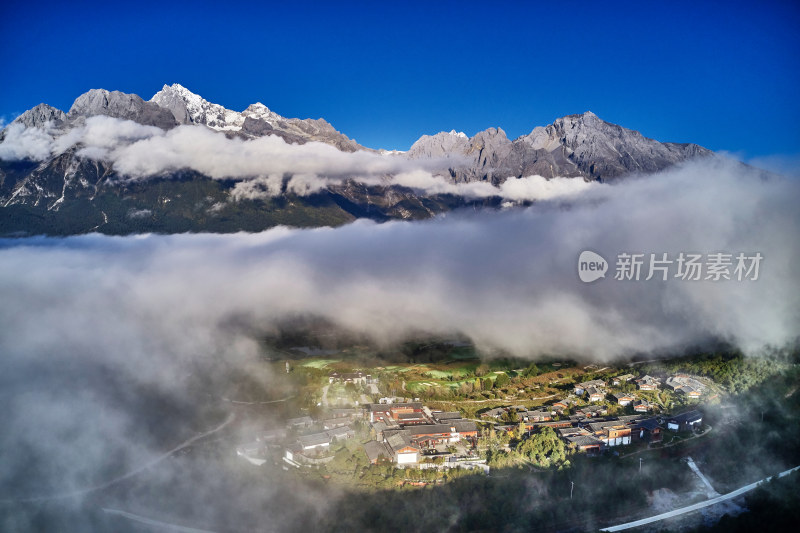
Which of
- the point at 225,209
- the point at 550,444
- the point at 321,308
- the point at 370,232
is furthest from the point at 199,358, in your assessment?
the point at 225,209

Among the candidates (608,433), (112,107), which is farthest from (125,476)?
(112,107)

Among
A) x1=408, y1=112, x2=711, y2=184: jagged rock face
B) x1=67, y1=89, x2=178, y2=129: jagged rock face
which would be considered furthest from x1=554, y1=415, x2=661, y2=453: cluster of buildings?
x1=67, y1=89, x2=178, y2=129: jagged rock face

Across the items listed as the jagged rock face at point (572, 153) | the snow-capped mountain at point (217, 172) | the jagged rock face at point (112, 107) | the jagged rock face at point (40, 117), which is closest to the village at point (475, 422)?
the snow-capped mountain at point (217, 172)

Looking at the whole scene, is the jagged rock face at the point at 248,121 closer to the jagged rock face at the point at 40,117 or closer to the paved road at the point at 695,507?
the jagged rock face at the point at 40,117

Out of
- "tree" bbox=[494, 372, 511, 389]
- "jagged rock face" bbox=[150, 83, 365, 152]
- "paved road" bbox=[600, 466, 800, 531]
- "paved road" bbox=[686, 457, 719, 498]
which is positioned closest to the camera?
"paved road" bbox=[600, 466, 800, 531]

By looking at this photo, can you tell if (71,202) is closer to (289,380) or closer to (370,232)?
(370,232)

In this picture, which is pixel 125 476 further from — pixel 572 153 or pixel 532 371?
pixel 572 153

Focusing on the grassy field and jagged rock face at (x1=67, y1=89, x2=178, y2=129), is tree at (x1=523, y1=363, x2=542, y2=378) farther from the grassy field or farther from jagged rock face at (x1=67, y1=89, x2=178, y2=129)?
jagged rock face at (x1=67, y1=89, x2=178, y2=129)
